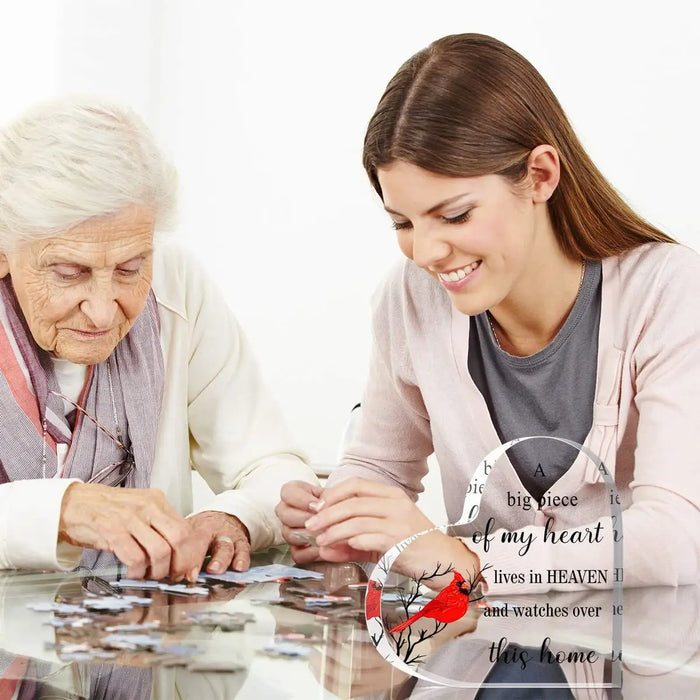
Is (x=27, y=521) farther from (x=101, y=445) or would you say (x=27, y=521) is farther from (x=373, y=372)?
(x=373, y=372)

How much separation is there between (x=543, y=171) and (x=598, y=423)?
1.43ft

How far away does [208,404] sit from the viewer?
2.19 meters

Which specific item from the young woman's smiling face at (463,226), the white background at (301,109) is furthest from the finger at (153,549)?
the white background at (301,109)

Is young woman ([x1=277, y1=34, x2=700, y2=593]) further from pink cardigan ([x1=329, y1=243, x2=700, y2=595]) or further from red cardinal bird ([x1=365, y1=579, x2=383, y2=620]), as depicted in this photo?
red cardinal bird ([x1=365, y1=579, x2=383, y2=620])

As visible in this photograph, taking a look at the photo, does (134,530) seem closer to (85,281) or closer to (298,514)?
(298,514)

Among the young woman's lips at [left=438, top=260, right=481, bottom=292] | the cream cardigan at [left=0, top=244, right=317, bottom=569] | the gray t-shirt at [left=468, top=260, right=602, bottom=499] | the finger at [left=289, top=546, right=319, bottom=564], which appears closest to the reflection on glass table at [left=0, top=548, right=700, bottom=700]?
the finger at [left=289, top=546, right=319, bottom=564]

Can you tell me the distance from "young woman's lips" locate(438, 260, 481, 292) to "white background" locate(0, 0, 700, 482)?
2.15 m

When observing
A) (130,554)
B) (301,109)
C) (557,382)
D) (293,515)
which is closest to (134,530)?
(130,554)

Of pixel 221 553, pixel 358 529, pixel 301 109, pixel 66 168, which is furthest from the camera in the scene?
pixel 301 109

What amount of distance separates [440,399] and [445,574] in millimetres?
546

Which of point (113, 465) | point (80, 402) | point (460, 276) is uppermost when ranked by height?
point (460, 276)

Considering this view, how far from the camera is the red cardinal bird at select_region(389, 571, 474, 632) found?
123 cm

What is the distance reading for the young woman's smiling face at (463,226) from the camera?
1.61 meters

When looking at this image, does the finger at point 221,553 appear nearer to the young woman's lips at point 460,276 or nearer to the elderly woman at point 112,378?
the elderly woman at point 112,378
